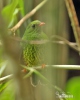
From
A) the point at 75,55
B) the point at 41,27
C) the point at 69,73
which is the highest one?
the point at 41,27

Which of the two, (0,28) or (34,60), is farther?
(34,60)

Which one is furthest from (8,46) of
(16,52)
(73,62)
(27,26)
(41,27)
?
(73,62)

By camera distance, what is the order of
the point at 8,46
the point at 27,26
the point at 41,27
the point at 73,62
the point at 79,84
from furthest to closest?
the point at 73,62
the point at 41,27
the point at 27,26
the point at 79,84
the point at 8,46

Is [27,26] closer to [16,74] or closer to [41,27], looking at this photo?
[41,27]

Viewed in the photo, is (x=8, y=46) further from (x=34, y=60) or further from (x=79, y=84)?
(x=34, y=60)

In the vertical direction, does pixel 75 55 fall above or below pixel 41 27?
below

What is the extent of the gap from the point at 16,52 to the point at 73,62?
5.51ft

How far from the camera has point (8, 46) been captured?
0.81ft

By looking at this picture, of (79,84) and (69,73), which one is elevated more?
(79,84)

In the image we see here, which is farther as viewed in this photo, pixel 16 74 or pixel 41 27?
pixel 41 27

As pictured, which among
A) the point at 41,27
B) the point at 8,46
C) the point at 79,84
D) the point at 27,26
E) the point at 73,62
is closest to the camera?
the point at 8,46

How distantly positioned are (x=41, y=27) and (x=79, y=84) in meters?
0.95

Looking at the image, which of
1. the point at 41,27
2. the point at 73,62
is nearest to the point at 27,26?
the point at 41,27

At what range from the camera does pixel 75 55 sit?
6.59 ft
